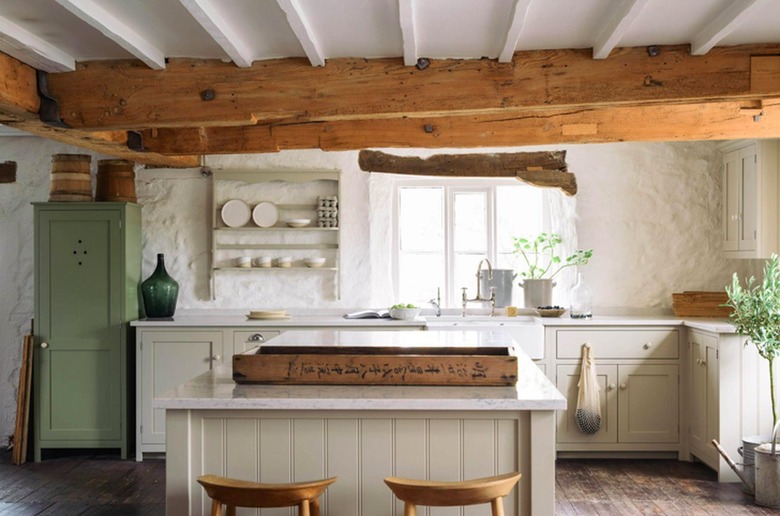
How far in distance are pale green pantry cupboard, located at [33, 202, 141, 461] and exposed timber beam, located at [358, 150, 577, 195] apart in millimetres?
2115

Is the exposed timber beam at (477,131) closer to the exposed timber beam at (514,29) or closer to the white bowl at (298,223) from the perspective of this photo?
the white bowl at (298,223)

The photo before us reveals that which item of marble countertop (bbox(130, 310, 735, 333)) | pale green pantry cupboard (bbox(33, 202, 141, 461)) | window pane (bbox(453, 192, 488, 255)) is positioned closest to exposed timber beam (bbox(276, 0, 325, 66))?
marble countertop (bbox(130, 310, 735, 333))

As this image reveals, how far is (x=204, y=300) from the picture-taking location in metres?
6.64

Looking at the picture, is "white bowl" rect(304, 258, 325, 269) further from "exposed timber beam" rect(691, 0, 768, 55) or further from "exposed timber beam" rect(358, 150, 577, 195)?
"exposed timber beam" rect(691, 0, 768, 55)

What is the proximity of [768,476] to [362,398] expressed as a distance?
3.14m

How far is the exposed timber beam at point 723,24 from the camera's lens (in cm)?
329

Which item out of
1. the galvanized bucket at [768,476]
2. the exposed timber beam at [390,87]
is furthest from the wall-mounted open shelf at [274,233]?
the galvanized bucket at [768,476]

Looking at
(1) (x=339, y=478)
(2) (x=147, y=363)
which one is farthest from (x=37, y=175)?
(1) (x=339, y=478)

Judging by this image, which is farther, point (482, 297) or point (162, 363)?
→ point (482, 297)

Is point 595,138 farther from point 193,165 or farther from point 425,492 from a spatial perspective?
point 425,492

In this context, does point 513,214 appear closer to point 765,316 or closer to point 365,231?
point 365,231

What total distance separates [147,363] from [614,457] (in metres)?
3.50

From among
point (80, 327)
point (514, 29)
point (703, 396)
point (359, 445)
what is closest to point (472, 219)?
point (703, 396)

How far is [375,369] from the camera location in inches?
119
